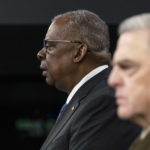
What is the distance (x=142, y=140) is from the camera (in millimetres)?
1479

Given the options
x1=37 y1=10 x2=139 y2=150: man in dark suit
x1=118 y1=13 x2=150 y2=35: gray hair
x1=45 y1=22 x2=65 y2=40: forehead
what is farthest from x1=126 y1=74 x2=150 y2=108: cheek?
x1=45 y1=22 x2=65 y2=40: forehead

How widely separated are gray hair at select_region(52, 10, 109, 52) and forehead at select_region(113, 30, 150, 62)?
1.08 m

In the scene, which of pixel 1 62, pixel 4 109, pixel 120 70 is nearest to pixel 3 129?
pixel 4 109

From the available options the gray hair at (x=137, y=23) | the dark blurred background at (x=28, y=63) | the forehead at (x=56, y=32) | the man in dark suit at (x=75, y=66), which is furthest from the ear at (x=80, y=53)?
the dark blurred background at (x=28, y=63)

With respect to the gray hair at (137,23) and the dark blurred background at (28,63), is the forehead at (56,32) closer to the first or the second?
the gray hair at (137,23)

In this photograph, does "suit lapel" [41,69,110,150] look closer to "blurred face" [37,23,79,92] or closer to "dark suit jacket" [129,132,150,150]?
"blurred face" [37,23,79,92]

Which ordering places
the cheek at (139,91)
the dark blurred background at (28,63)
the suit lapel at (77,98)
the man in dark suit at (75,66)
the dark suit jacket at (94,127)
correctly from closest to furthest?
the cheek at (139,91), the dark suit jacket at (94,127), the man in dark suit at (75,66), the suit lapel at (77,98), the dark blurred background at (28,63)

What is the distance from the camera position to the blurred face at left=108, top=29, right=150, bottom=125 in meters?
1.45

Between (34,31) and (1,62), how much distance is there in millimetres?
548

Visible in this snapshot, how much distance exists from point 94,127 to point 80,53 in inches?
17.8

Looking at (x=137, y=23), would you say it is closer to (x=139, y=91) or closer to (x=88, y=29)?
(x=139, y=91)

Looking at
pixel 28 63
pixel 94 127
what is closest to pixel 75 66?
pixel 94 127

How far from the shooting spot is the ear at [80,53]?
2.60 metres

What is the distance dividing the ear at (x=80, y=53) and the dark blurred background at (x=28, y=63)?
2.55 meters
